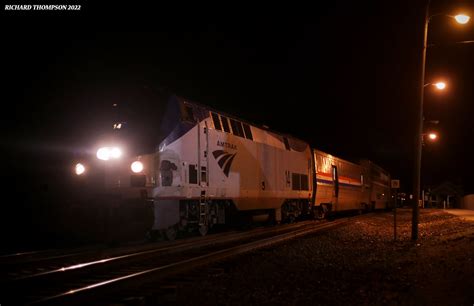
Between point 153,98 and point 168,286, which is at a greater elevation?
point 153,98

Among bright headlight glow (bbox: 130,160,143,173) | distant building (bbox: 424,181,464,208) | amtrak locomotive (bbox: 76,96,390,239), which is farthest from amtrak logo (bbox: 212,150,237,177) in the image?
distant building (bbox: 424,181,464,208)

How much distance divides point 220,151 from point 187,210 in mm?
2810

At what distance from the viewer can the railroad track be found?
762 centimetres

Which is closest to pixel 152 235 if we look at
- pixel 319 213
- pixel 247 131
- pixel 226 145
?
pixel 226 145

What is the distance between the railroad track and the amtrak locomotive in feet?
4.85

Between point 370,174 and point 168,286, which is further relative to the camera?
point 370,174

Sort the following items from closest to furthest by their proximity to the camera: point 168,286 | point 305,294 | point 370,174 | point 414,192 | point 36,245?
1. point 305,294
2. point 168,286
3. point 36,245
4. point 414,192
5. point 370,174

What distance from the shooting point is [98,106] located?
14.1 meters

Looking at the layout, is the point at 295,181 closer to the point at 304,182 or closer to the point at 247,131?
the point at 304,182

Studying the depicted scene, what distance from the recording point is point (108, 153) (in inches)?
504

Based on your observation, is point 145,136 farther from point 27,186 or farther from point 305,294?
point 305,294

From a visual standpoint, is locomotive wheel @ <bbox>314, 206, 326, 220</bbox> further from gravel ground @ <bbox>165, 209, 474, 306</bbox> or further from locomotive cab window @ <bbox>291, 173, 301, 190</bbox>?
gravel ground @ <bbox>165, 209, 474, 306</bbox>

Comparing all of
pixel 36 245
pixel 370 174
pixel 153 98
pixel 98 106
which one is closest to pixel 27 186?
pixel 36 245

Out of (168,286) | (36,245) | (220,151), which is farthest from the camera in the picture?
(220,151)
